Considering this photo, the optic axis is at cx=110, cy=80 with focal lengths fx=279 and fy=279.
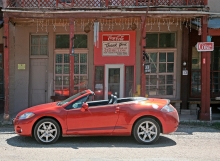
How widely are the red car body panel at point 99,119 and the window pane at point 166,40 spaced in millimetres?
6194

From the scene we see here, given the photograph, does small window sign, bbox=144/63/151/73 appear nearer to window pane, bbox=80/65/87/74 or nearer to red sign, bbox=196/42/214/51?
red sign, bbox=196/42/214/51

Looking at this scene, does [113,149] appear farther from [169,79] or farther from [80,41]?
[80,41]

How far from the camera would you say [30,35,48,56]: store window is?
12.9 metres

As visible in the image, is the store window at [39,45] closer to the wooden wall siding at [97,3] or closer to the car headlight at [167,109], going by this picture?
the wooden wall siding at [97,3]

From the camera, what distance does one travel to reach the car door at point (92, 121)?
700 centimetres

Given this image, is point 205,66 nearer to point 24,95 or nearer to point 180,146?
point 180,146

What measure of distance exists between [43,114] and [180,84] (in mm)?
7379

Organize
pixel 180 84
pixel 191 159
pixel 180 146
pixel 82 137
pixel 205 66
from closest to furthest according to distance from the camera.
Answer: pixel 191 159
pixel 180 146
pixel 82 137
pixel 205 66
pixel 180 84

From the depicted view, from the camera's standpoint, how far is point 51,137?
23.1ft

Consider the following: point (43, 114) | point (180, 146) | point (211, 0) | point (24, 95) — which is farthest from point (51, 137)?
point (211, 0)

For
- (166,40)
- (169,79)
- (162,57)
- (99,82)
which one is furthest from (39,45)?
(169,79)

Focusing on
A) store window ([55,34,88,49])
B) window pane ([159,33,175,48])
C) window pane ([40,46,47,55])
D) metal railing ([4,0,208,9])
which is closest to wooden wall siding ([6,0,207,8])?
metal railing ([4,0,208,9])

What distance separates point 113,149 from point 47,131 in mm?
1728

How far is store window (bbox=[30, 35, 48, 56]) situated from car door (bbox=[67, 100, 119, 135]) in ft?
21.5
